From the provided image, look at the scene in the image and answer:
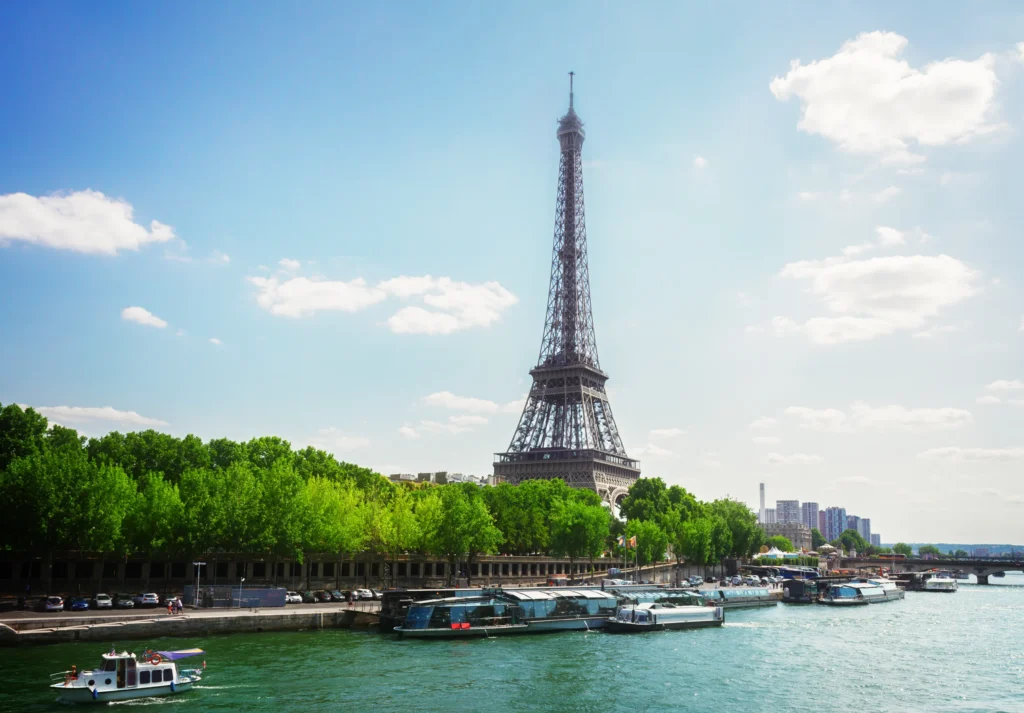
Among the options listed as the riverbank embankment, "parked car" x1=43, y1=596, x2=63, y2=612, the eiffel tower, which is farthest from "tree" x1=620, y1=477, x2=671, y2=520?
"parked car" x1=43, y1=596, x2=63, y2=612

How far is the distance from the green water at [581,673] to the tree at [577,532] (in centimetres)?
4067

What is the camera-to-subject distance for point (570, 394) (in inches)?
6422

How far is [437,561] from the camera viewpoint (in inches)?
4067

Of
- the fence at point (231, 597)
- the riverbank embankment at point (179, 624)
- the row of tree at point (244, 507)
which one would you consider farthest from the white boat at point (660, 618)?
the fence at point (231, 597)

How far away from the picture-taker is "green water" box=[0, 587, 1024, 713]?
41.5m

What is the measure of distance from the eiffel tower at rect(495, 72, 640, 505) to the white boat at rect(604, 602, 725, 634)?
236ft

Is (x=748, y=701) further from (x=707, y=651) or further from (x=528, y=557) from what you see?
(x=528, y=557)

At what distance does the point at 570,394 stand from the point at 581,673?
372 ft

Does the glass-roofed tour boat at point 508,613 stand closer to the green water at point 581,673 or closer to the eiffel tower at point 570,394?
the green water at point 581,673

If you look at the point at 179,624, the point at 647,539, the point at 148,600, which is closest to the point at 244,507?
the point at 148,600

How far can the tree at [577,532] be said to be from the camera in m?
114

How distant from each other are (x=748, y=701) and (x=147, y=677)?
30029 millimetres

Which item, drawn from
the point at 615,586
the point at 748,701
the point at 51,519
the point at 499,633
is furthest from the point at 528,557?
the point at 748,701

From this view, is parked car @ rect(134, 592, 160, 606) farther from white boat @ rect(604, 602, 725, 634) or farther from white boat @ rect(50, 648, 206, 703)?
white boat @ rect(604, 602, 725, 634)
